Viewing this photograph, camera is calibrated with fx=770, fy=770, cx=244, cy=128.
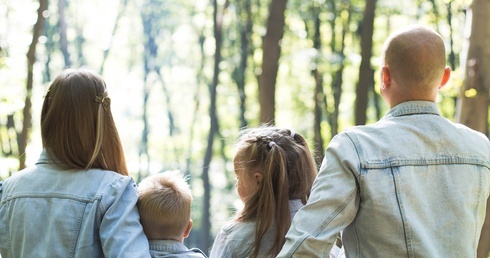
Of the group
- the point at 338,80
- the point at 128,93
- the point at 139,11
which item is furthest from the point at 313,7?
the point at 128,93

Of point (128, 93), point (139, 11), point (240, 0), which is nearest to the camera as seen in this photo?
point (240, 0)

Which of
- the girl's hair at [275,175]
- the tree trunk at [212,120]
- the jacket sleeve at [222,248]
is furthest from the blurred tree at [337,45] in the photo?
the jacket sleeve at [222,248]

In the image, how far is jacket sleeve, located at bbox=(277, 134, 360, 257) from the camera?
Result: 265 cm

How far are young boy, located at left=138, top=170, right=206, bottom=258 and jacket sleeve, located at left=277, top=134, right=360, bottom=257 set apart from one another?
685 millimetres

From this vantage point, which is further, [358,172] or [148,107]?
[148,107]

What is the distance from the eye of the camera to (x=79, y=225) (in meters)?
3.09

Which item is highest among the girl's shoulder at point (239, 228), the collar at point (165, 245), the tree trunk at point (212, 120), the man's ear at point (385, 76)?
the man's ear at point (385, 76)

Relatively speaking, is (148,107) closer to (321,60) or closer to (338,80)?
(338,80)

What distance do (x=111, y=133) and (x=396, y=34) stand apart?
123cm

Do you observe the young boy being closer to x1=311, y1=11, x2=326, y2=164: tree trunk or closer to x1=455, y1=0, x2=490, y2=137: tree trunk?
x1=455, y1=0, x2=490, y2=137: tree trunk

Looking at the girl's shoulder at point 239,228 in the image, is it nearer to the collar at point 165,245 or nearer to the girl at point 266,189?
the girl at point 266,189

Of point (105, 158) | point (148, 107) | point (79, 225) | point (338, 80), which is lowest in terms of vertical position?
point (148, 107)

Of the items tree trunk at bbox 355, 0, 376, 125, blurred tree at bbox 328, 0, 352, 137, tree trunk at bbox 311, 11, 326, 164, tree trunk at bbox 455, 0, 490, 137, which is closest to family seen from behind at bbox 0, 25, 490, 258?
tree trunk at bbox 455, 0, 490, 137

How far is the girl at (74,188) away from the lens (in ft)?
10.1
